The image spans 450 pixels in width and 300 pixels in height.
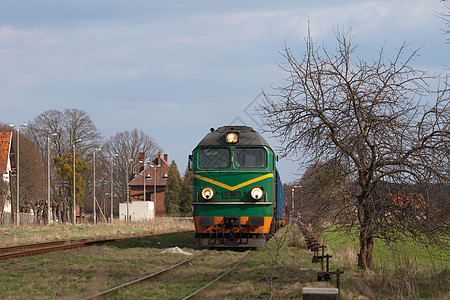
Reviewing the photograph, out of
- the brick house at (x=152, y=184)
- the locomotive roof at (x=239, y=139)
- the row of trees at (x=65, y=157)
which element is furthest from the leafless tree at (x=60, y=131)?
the locomotive roof at (x=239, y=139)

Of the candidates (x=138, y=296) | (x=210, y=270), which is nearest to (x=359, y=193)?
(x=210, y=270)

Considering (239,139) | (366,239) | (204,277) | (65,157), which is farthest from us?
(65,157)

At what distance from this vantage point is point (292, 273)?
13.6 m

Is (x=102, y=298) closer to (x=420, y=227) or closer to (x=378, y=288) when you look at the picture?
(x=378, y=288)

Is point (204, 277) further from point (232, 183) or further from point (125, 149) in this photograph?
point (125, 149)

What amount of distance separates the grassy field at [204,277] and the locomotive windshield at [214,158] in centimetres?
289

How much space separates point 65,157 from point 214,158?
4246 centimetres

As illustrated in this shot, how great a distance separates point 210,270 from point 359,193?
4.05 m

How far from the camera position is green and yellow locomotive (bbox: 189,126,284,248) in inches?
712

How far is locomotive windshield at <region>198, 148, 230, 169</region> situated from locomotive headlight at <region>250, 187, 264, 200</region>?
49.1 inches

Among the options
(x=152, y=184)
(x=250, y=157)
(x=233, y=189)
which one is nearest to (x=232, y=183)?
(x=233, y=189)

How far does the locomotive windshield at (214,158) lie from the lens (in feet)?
61.5

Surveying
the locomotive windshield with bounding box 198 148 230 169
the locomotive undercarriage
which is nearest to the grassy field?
the locomotive undercarriage

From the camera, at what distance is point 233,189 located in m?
18.3
